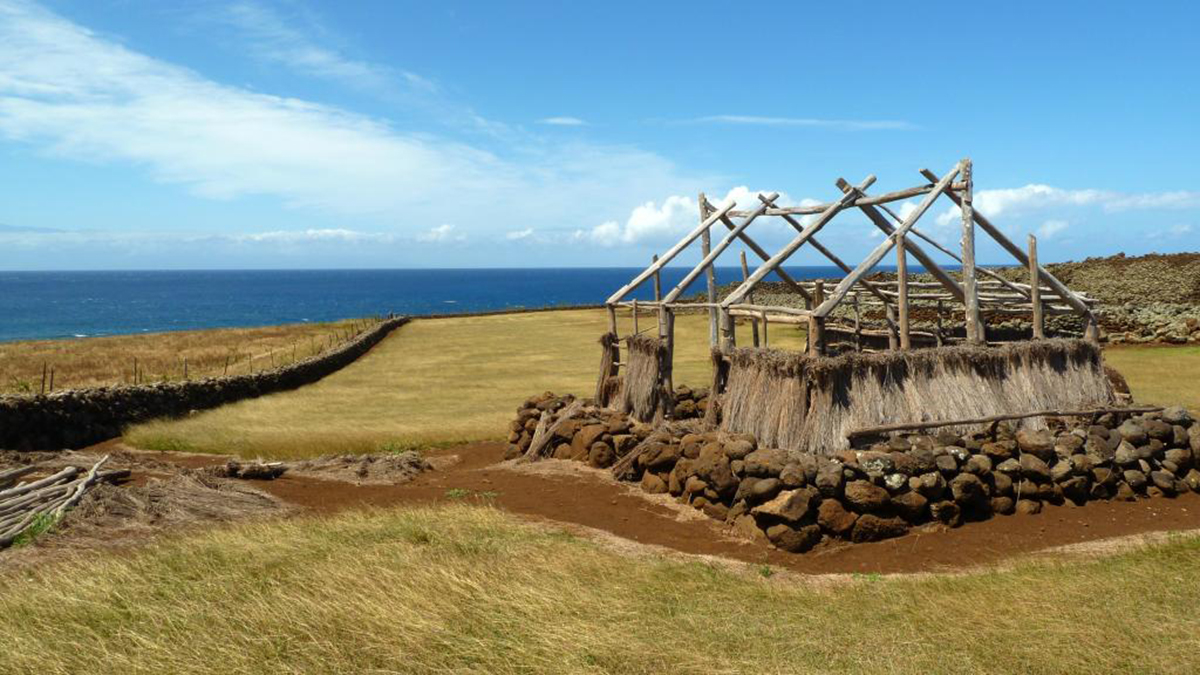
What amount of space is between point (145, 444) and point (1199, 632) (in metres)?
23.2

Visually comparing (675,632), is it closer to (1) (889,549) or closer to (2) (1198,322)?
(1) (889,549)

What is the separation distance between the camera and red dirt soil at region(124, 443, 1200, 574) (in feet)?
39.3

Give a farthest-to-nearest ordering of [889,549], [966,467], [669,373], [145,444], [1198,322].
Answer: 1. [1198,322]
2. [145,444]
3. [669,373]
4. [966,467]
5. [889,549]

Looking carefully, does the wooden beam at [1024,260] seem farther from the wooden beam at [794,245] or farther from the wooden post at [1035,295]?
the wooden beam at [794,245]

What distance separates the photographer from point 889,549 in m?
12.2

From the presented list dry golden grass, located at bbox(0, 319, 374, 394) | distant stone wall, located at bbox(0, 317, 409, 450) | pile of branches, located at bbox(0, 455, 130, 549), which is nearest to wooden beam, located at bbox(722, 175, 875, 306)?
pile of branches, located at bbox(0, 455, 130, 549)

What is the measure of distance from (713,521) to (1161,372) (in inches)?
932

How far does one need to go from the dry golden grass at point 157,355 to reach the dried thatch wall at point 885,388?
22.7 metres

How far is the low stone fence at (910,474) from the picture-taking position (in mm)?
12750

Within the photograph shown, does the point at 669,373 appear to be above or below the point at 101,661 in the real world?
above

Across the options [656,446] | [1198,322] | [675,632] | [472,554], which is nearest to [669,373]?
[656,446]

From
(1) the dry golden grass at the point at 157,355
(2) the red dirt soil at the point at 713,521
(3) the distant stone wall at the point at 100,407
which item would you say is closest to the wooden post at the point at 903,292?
(2) the red dirt soil at the point at 713,521

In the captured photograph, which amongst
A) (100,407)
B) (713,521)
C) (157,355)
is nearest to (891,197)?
(713,521)

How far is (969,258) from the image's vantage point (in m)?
16.4
